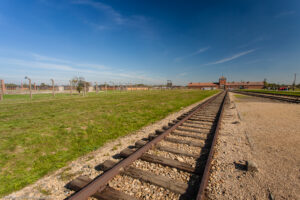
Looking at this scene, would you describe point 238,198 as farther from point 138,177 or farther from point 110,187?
point 110,187

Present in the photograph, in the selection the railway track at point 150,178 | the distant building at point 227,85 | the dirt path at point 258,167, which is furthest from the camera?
the distant building at point 227,85

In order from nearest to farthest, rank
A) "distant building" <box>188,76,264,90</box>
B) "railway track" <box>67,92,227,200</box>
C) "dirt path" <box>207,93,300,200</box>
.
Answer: "railway track" <box>67,92,227,200</box>
"dirt path" <box>207,93,300,200</box>
"distant building" <box>188,76,264,90</box>

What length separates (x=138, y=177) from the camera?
2473 mm

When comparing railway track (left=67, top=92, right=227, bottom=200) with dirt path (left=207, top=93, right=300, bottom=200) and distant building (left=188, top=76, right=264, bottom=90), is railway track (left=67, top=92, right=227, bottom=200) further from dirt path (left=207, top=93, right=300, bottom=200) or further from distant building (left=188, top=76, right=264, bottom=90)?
distant building (left=188, top=76, right=264, bottom=90)

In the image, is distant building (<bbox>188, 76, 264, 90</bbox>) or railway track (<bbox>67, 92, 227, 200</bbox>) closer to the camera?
railway track (<bbox>67, 92, 227, 200</bbox>)

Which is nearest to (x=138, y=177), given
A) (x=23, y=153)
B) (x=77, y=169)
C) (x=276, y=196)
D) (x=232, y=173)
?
(x=77, y=169)

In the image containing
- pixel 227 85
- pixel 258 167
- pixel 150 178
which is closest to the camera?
pixel 150 178

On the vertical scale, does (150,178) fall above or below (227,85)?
below

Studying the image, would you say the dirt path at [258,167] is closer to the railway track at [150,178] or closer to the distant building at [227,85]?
the railway track at [150,178]

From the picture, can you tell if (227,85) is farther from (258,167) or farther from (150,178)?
(150,178)

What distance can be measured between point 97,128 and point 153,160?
3.70m

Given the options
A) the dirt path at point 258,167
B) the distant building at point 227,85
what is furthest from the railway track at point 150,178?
the distant building at point 227,85

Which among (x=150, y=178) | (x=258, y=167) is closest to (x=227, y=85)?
(x=258, y=167)

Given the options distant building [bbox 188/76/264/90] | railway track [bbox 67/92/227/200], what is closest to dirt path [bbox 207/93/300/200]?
railway track [bbox 67/92/227/200]
